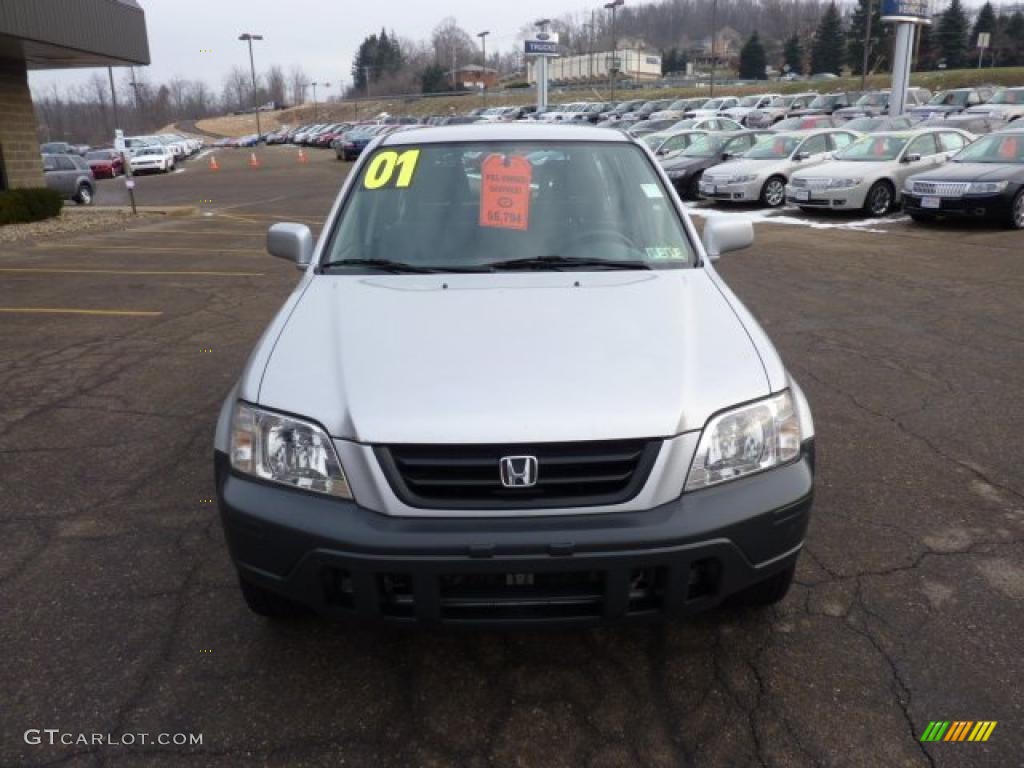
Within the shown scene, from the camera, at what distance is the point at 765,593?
2883 mm

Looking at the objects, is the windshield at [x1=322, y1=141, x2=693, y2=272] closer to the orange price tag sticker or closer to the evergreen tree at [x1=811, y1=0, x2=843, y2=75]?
the orange price tag sticker

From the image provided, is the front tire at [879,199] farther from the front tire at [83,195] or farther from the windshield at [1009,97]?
the front tire at [83,195]

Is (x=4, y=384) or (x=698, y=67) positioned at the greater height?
(x=698, y=67)

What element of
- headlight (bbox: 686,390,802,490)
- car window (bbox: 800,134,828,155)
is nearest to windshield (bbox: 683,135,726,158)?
car window (bbox: 800,134,828,155)

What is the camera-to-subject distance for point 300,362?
2699 millimetres

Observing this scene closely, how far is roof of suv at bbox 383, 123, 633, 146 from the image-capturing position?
4.09m

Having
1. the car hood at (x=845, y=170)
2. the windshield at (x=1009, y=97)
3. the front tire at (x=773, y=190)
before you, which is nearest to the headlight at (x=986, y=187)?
the car hood at (x=845, y=170)

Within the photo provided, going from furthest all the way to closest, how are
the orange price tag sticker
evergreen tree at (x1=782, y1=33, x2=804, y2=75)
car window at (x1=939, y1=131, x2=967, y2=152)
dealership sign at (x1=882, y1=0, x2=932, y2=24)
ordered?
1. evergreen tree at (x1=782, y1=33, x2=804, y2=75)
2. dealership sign at (x1=882, y1=0, x2=932, y2=24)
3. car window at (x1=939, y1=131, x2=967, y2=152)
4. the orange price tag sticker

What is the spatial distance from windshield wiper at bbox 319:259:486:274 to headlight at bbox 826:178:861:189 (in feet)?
41.9

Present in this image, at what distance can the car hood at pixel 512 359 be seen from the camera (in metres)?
2.35

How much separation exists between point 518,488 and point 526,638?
Result: 864 mm

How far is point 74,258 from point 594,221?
1123 cm

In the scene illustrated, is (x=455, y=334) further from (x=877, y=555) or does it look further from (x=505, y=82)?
(x=505, y=82)

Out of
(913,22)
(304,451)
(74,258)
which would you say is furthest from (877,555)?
(913,22)
